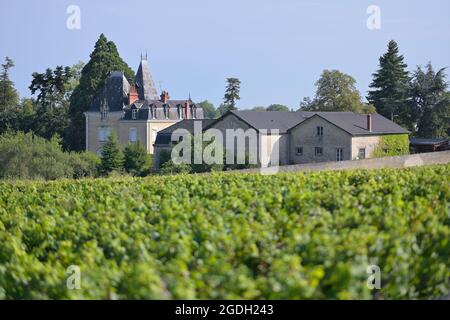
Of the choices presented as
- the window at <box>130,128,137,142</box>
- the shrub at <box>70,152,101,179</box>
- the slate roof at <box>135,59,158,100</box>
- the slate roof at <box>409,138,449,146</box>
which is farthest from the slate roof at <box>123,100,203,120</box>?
the slate roof at <box>409,138,449,146</box>

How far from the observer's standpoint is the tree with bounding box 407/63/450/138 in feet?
229

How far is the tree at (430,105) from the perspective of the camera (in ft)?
229

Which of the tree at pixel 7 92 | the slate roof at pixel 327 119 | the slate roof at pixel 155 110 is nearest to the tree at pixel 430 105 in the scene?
the slate roof at pixel 327 119

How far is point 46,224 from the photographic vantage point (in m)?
12.7

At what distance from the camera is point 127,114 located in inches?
2702

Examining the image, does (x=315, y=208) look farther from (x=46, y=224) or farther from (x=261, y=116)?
(x=261, y=116)

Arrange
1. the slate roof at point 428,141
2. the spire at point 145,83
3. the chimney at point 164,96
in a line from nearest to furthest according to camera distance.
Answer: the slate roof at point 428,141
the chimney at point 164,96
the spire at point 145,83

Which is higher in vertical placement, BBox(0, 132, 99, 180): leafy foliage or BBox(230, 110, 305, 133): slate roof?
BBox(230, 110, 305, 133): slate roof

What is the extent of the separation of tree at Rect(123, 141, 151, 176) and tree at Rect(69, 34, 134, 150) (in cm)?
1476

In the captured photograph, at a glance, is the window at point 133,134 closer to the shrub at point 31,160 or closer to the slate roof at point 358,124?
the shrub at point 31,160

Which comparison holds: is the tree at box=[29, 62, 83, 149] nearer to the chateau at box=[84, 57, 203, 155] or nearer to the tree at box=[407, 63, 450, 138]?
the chateau at box=[84, 57, 203, 155]

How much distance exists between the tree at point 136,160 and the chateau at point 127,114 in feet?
31.5
